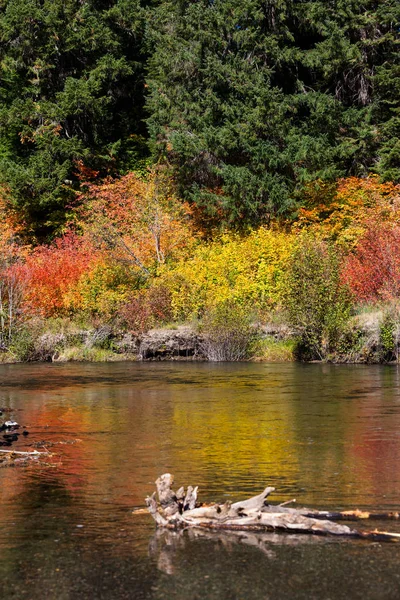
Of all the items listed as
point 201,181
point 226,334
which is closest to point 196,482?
point 226,334

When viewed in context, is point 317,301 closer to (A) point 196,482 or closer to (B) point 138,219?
(B) point 138,219

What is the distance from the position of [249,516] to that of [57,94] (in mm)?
45719

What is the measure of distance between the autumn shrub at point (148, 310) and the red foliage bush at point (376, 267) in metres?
7.92

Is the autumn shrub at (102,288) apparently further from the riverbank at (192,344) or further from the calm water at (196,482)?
the calm water at (196,482)

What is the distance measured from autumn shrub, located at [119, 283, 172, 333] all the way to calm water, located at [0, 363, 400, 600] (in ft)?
43.2

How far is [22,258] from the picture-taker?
44656 millimetres

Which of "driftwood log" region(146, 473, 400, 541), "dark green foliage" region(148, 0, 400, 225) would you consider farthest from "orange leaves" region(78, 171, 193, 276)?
"driftwood log" region(146, 473, 400, 541)

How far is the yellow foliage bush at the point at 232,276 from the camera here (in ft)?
125

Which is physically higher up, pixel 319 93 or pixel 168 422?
pixel 319 93

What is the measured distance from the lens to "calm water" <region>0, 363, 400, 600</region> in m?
7.66

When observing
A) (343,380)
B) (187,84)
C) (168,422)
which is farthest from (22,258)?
(168,422)

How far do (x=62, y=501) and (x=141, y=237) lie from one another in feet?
108

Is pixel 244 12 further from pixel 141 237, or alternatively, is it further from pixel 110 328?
pixel 110 328

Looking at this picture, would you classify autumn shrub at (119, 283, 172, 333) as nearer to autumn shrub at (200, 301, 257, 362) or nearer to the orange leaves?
the orange leaves
